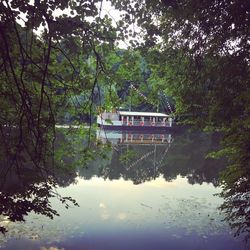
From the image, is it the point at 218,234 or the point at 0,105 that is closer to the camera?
the point at 0,105

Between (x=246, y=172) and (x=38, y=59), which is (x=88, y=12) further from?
(x=246, y=172)

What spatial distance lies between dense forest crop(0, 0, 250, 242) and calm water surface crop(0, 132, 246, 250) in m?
1.27

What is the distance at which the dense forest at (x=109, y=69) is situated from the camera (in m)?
3.96

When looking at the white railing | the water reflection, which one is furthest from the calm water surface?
the white railing

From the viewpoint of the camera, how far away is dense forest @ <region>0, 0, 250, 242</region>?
13.0 ft

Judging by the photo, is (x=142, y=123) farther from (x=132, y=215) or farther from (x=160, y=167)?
(x=132, y=215)

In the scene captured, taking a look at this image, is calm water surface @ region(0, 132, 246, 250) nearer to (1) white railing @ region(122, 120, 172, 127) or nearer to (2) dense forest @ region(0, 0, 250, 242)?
(2) dense forest @ region(0, 0, 250, 242)

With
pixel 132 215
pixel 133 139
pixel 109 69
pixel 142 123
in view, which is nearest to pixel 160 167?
pixel 132 215

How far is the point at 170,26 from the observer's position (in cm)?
852

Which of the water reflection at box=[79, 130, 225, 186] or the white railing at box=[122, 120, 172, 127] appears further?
the white railing at box=[122, 120, 172, 127]

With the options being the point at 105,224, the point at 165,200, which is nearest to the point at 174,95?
the point at 105,224

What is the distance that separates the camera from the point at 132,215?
47.9 ft

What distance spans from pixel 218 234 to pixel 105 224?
162 inches

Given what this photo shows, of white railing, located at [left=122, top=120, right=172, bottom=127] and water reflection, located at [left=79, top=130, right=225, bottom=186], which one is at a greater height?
white railing, located at [left=122, top=120, right=172, bottom=127]
